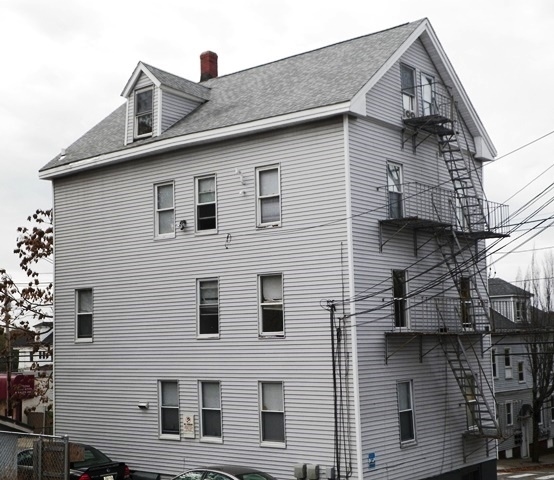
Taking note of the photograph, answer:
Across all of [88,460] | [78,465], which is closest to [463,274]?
[88,460]

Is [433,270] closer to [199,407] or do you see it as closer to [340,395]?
[340,395]

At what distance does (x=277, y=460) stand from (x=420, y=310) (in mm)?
6245

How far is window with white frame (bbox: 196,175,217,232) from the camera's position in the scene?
78.4 feet

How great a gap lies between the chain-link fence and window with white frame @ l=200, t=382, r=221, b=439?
4530 millimetres

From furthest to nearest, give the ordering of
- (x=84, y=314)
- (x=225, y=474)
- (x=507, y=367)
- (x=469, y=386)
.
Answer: (x=507, y=367) < (x=84, y=314) < (x=469, y=386) < (x=225, y=474)

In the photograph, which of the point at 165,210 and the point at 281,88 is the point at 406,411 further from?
the point at 281,88

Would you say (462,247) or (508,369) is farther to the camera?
(508,369)

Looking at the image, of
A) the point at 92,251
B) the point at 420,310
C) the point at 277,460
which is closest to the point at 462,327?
the point at 420,310

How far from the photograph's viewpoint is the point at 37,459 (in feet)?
66.6

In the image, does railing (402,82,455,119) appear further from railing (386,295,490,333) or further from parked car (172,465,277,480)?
parked car (172,465,277,480)

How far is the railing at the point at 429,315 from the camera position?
2266 cm

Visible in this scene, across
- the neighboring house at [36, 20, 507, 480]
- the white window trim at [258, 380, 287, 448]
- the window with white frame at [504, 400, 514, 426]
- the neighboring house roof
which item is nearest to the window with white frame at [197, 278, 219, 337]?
the neighboring house at [36, 20, 507, 480]

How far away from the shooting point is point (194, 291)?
2406 cm

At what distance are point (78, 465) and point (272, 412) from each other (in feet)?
18.3
